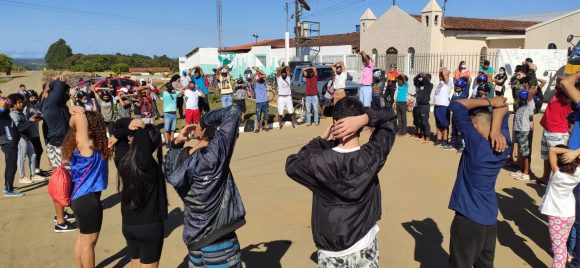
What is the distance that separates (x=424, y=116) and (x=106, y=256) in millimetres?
7527

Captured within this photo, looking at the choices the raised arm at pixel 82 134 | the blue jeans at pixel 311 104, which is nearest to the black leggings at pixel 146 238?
the raised arm at pixel 82 134

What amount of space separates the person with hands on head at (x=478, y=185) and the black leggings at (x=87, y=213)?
10.6 feet

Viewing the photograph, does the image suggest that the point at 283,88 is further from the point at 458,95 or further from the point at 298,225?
the point at 298,225

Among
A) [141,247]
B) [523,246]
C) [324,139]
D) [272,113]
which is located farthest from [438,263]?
[272,113]

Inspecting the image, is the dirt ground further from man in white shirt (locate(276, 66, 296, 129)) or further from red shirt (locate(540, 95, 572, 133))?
man in white shirt (locate(276, 66, 296, 129))

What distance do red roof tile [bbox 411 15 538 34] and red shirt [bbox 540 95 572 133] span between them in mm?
21765

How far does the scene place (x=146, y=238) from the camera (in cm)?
326

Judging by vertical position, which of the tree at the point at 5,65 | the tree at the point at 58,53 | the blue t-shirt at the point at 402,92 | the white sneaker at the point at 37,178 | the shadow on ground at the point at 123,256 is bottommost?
the shadow on ground at the point at 123,256

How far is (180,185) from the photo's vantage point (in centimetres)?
261

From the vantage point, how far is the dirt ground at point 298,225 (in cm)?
446

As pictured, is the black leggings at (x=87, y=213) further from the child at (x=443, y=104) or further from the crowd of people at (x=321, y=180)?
the child at (x=443, y=104)

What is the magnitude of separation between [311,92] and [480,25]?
2260cm

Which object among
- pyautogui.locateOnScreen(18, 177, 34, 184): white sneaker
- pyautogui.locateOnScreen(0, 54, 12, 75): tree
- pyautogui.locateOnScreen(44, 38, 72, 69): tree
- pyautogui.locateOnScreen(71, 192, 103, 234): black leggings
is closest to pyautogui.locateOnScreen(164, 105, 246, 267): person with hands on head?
pyautogui.locateOnScreen(71, 192, 103, 234): black leggings

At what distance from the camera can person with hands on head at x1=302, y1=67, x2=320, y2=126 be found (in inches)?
454
